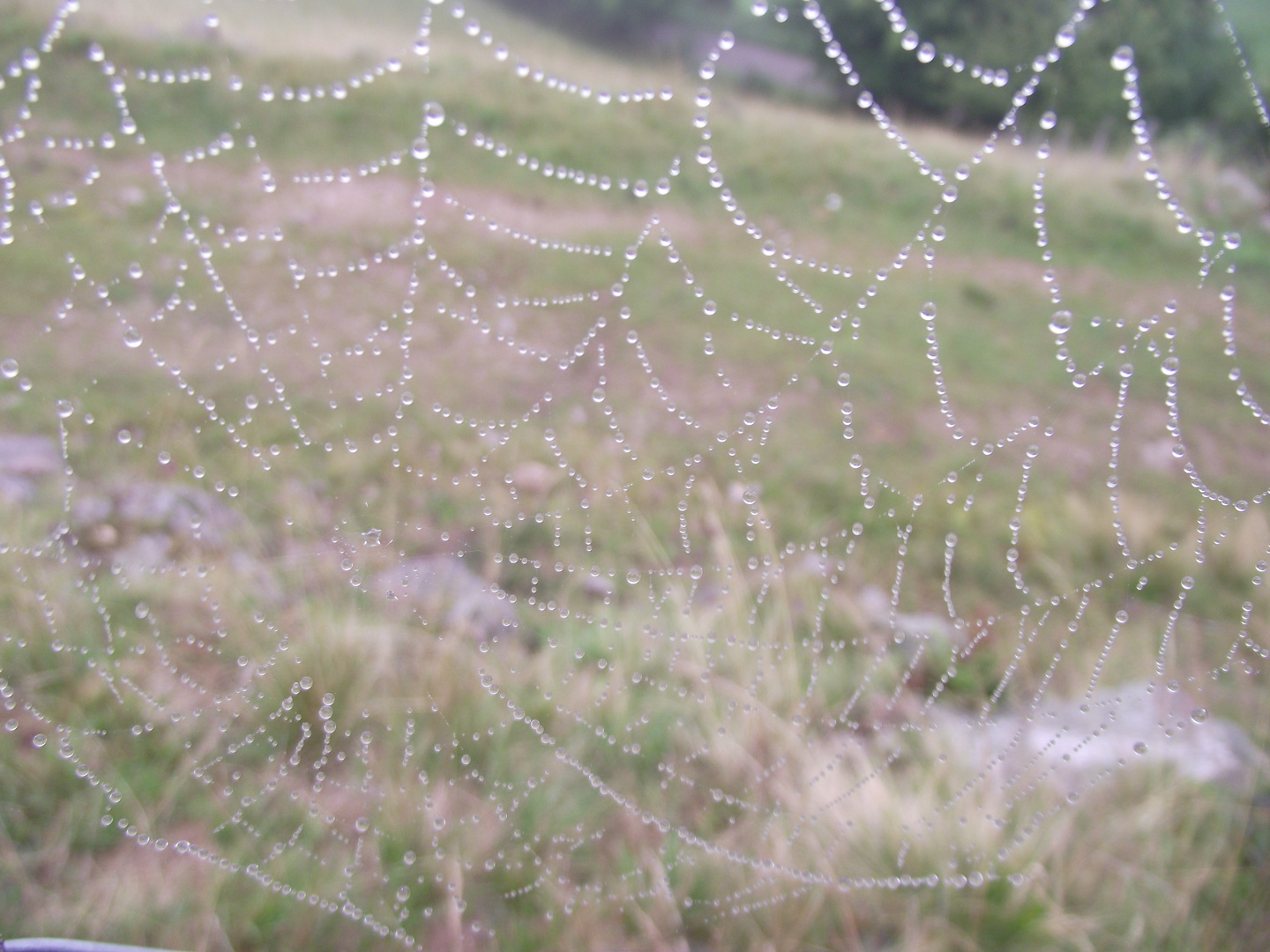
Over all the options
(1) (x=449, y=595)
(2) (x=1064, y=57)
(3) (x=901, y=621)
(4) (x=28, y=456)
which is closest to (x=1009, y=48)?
(2) (x=1064, y=57)

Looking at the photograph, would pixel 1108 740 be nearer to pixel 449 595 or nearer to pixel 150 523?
pixel 449 595

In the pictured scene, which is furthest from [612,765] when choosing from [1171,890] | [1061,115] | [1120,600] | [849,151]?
[1061,115]

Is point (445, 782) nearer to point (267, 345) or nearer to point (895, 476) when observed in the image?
point (267, 345)

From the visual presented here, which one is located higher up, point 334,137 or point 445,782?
point 334,137

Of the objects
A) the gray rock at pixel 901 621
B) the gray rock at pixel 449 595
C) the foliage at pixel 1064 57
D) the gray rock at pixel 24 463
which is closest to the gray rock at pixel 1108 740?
the gray rock at pixel 901 621

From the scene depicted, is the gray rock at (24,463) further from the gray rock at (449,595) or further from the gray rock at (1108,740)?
the gray rock at (1108,740)

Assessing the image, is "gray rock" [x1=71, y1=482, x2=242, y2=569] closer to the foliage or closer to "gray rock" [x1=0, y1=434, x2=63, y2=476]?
"gray rock" [x1=0, y1=434, x2=63, y2=476]
